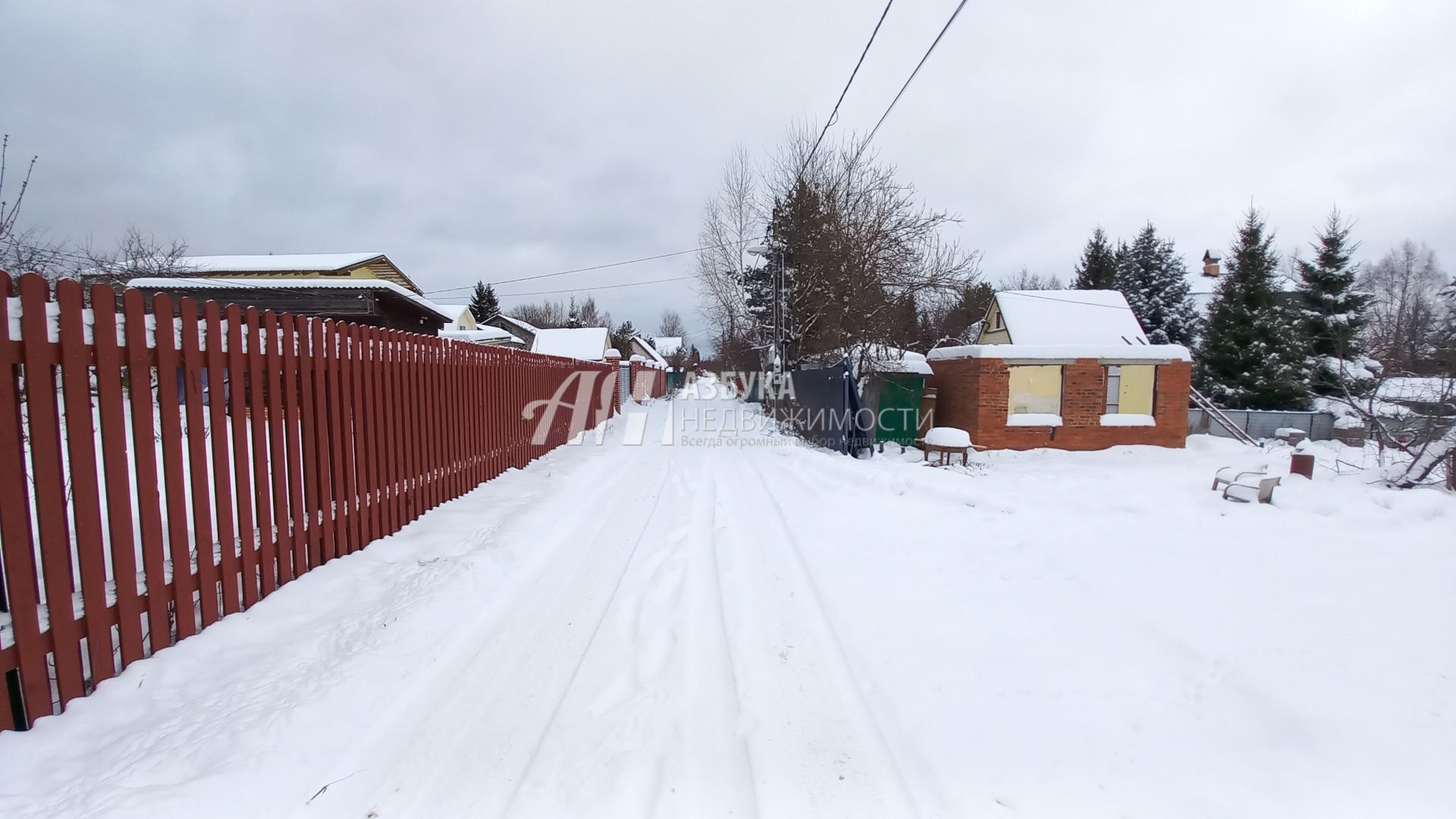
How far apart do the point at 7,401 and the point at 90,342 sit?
35 centimetres

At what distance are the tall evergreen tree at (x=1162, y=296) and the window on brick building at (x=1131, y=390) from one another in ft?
65.5

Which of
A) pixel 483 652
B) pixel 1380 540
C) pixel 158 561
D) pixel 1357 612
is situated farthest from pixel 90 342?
pixel 1380 540

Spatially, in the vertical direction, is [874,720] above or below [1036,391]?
below

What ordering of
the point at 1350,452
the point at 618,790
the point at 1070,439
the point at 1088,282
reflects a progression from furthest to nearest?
the point at 1088,282 < the point at 1070,439 < the point at 1350,452 < the point at 618,790

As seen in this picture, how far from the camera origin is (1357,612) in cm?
288

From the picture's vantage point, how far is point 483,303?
2055 inches

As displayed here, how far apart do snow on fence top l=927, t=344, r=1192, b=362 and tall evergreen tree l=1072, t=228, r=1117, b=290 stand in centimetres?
2247

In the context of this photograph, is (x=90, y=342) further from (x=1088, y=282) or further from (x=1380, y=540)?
(x=1088, y=282)

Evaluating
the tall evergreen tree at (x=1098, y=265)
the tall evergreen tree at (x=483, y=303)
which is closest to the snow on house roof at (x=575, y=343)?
the tall evergreen tree at (x=483, y=303)

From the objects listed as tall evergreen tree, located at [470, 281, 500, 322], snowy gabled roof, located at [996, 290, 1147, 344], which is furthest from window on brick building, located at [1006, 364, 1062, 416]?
tall evergreen tree, located at [470, 281, 500, 322]

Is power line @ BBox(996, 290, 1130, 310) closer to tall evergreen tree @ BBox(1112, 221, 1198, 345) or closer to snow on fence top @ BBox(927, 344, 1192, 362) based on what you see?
snow on fence top @ BBox(927, 344, 1192, 362)

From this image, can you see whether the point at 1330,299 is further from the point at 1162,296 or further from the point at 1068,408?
the point at 1068,408

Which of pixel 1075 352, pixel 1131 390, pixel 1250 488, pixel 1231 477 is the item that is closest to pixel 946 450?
pixel 1231 477

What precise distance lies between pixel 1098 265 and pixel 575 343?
33.7 metres
